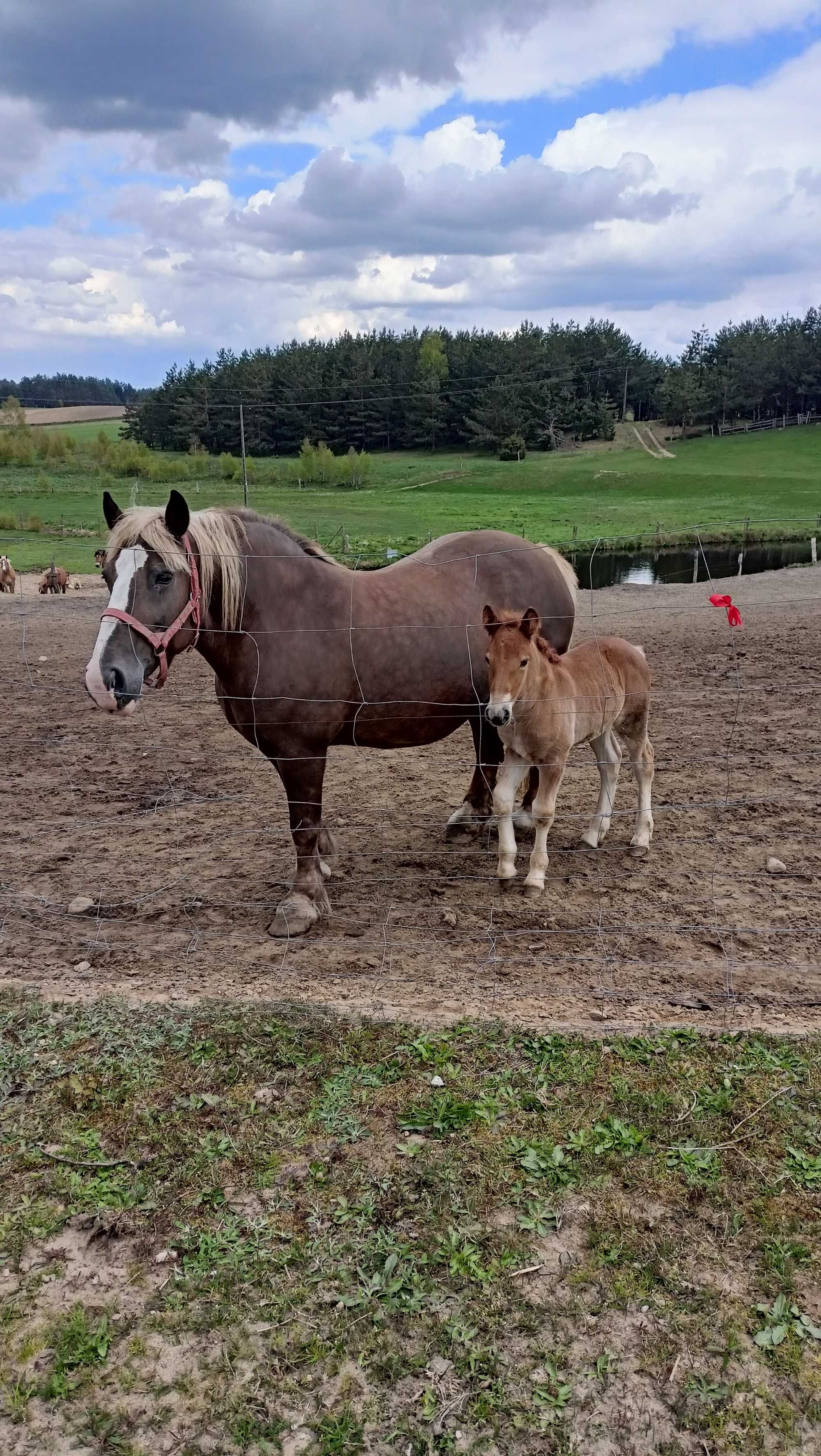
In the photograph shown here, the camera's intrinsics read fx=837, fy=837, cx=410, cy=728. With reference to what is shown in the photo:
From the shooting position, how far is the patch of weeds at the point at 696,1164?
2924 mm

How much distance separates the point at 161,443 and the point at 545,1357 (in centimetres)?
7164

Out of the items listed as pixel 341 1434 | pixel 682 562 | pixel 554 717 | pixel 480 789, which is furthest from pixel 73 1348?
pixel 682 562

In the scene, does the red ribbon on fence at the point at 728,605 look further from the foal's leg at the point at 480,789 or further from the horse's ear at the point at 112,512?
the horse's ear at the point at 112,512

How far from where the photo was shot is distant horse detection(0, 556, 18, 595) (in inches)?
806

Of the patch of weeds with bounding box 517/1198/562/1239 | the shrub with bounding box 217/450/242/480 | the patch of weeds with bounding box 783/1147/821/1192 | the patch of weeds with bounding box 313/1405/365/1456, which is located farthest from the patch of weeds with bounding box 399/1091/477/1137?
the shrub with bounding box 217/450/242/480

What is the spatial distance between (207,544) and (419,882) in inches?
101

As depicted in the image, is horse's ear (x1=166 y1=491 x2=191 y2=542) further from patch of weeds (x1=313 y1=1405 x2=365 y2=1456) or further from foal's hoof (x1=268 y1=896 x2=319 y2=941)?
patch of weeds (x1=313 y1=1405 x2=365 y2=1456)

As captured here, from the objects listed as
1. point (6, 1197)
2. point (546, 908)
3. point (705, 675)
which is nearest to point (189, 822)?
point (546, 908)

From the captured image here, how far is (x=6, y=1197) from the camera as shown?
9.61 ft

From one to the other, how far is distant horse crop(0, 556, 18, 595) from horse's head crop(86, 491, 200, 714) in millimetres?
18123

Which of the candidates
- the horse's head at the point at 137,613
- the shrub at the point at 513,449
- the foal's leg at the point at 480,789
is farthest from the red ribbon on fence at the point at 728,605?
the shrub at the point at 513,449

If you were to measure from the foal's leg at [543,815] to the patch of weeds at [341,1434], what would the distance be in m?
3.32

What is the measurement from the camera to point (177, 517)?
4.29 metres

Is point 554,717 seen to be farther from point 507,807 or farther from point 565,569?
point 565,569
